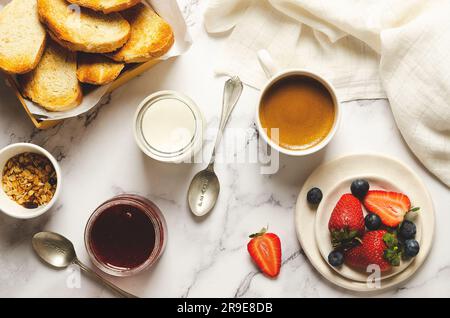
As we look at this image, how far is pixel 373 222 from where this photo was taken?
125 cm

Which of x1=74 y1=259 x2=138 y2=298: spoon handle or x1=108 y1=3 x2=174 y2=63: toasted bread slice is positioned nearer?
x1=108 y1=3 x2=174 y2=63: toasted bread slice

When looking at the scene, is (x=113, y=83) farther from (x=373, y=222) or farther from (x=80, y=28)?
(x=373, y=222)

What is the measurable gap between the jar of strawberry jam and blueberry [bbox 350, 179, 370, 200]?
47cm

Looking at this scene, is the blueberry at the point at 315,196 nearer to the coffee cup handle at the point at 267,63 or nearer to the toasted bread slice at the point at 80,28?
the coffee cup handle at the point at 267,63

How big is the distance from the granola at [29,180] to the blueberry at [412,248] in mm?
837

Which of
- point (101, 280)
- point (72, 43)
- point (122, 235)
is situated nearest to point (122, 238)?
point (122, 235)

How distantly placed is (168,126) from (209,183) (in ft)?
0.60

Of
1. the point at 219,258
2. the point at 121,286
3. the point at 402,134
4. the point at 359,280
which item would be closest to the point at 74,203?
the point at 121,286

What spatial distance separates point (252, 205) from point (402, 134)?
408mm

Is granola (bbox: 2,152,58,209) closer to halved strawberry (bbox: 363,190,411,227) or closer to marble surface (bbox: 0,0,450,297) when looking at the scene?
marble surface (bbox: 0,0,450,297)

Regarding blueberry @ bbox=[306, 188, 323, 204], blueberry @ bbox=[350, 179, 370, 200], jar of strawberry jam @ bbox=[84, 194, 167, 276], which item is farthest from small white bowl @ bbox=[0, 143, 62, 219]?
blueberry @ bbox=[350, 179, 370, 200]

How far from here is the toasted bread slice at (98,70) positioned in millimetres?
1173

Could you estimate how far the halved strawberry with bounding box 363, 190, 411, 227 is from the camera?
1.26 metres

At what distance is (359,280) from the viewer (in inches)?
50.5
